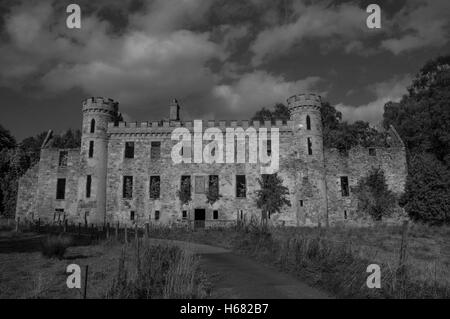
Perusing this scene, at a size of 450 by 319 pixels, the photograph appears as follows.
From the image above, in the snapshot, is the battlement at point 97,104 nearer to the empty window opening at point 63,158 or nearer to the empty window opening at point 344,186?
the empty window opening at point 63,158

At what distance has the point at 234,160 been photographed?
30.3 m

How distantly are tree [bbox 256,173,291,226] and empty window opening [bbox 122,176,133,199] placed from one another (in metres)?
10.4

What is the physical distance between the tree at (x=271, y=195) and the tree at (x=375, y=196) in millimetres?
6039

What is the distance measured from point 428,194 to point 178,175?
64.3ft

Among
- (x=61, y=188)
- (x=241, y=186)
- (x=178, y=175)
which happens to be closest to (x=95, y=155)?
(x=61, y=188)

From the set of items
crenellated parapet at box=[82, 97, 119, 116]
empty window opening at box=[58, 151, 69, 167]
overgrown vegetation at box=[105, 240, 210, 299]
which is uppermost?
crenellated parapet at box=[82, 97, 119, 116]

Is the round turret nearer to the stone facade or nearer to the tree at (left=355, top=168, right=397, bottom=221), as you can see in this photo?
the stone facade

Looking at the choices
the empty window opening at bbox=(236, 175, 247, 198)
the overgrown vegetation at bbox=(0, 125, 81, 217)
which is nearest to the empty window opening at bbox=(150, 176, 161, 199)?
the empty window opening at bbox=(236, 175, 247, 198)

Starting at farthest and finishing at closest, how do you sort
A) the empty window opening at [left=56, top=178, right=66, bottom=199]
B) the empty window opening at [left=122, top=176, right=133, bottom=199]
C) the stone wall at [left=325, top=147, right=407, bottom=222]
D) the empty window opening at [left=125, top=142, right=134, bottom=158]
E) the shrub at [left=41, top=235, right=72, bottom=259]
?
the empty window opening at [left=125, top=142, right=134, bottom=158] → the empty window opening at [left=56, top=178, right=66, bottom=199] → the empty window opening at [left=122, top=176, right=133, bottom=199] → the stone wall at [left=325, top=147, right=407, bottom=222] → the shrub at [left=41, top=235, right=72, bottom=259]

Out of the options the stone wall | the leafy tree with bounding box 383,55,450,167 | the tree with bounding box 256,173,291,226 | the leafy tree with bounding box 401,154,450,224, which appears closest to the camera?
the leafy tree with bounding box 401,154,450,224

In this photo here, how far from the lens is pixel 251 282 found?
9859mm

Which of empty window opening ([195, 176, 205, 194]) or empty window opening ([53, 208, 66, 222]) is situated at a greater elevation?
empty window opening ([195, 176, 205, 194])

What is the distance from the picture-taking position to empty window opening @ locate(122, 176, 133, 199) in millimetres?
30464
